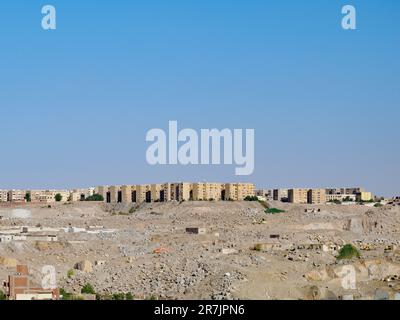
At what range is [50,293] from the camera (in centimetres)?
2756

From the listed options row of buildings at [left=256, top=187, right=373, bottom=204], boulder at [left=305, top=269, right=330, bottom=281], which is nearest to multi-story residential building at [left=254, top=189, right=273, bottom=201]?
row of buildings at [left=256, top=187, right=373, bottom=204]

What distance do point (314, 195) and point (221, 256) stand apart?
64966mm

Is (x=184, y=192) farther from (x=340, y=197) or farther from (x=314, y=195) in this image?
(x=340, y=197)

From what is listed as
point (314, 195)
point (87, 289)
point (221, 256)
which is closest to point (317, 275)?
point (221, 256)

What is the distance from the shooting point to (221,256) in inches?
1522

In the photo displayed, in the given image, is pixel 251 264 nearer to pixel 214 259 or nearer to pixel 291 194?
pixel 214 259

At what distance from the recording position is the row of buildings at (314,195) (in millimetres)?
103062

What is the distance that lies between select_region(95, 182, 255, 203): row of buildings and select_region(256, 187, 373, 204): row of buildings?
30.6ft

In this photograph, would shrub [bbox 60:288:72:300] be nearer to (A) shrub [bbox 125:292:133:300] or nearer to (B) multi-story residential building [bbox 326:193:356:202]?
(A) shrub [bbox 125:292:133:300]

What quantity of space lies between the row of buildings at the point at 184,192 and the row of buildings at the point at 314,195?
9.33 m

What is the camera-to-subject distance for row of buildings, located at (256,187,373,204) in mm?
103062

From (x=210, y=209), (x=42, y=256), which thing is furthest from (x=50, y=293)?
(x=210, y=209)

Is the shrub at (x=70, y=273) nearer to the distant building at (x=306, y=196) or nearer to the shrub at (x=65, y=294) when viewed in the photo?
the shrub at (x=65, y=294)
